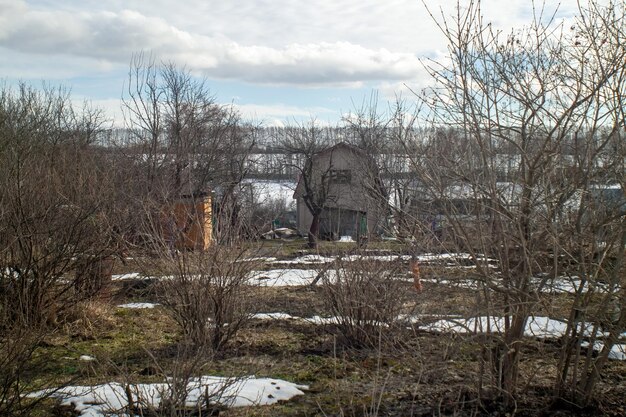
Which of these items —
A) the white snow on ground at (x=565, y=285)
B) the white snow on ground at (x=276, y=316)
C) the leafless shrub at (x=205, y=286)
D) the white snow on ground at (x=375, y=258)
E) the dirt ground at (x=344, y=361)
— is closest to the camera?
the white snow on ground at (x=565, y=285)

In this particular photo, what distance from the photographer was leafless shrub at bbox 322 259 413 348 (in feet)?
25.8

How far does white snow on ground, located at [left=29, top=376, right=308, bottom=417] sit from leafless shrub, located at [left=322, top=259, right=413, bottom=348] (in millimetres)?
1518

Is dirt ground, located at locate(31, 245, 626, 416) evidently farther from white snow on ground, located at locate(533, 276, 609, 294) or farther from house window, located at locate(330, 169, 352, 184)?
house window, located at locate(330, 169, 352, 184)

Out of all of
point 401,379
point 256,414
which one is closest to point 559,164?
point 401,379

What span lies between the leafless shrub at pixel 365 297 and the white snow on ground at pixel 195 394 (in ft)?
4.98

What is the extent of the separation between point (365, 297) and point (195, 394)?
2.68 meters

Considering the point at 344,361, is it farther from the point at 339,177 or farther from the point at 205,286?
the point at 339,177

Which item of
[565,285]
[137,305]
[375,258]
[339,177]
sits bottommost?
[137,305]

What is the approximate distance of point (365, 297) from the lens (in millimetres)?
7805

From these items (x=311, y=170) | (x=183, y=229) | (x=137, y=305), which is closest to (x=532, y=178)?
(x=183, y=229)

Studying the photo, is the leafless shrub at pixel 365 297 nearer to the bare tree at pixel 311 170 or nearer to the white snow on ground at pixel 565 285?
the white snow on ground at pixel 565 285

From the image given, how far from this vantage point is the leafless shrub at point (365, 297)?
25.8 feet

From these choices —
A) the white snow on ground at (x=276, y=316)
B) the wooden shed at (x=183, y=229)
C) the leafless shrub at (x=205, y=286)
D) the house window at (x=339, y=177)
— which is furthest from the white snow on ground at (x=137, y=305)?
the house window at (x=339, y=177)

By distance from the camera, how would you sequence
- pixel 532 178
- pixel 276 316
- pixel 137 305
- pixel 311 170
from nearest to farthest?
pixel 532 178
pixel 276 316
pixel 137 305
pixel 311 170
